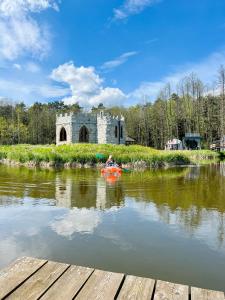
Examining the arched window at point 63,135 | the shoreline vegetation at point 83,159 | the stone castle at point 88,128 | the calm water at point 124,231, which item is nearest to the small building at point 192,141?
the stone castle at point 88,128

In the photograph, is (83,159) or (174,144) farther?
(174,144)

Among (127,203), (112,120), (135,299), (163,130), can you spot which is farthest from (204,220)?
(163,130)

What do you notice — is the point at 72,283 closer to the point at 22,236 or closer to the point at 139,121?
the point at 22,236

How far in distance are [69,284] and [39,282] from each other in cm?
35

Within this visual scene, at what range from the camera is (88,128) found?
4366 cm

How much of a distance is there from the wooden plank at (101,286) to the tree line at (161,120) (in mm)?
48314

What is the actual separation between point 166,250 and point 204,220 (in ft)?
9.55

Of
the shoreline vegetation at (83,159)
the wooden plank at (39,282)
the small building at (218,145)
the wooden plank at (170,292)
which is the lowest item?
the wooden plank at (170,292)

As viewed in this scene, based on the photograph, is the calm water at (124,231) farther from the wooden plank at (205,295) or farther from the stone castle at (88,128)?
the stone castle at (88,128)

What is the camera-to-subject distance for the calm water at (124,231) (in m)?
5.91

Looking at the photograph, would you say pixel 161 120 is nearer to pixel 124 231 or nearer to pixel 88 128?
pixel 88 128

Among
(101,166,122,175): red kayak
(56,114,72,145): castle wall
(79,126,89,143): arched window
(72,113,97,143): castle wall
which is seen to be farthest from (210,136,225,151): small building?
(101,166,122,175): red kayak

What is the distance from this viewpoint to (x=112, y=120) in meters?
43.9

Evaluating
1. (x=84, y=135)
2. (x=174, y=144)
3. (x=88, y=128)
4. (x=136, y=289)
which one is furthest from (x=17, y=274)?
(x=174, y=144)
